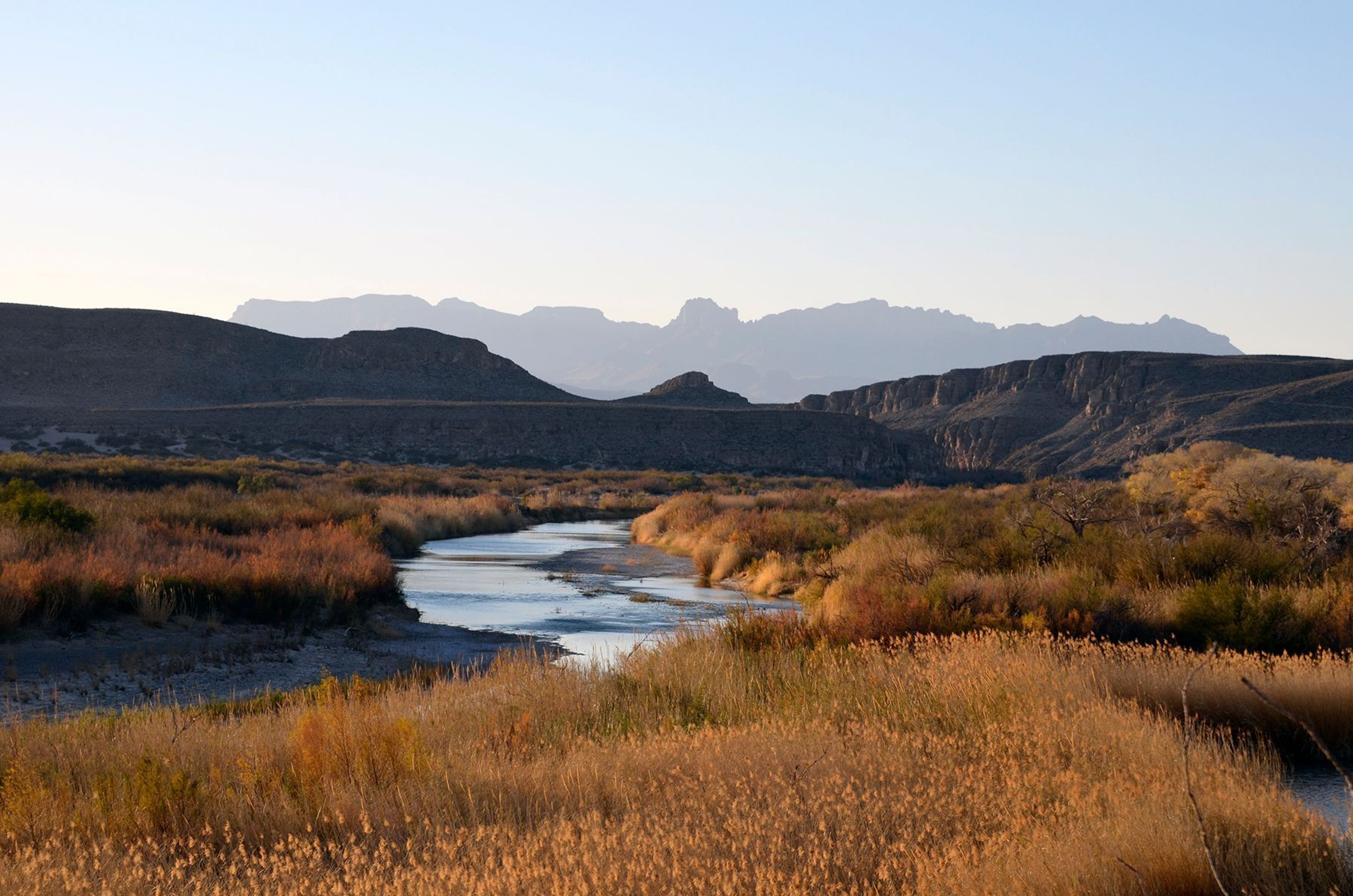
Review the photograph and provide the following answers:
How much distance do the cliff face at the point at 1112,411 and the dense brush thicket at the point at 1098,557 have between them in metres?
42.5

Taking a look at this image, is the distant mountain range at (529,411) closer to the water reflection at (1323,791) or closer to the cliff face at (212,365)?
the cliff face at (212,365)

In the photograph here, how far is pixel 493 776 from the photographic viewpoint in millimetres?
6863

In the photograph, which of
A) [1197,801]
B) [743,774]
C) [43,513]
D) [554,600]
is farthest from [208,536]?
[1197,801]

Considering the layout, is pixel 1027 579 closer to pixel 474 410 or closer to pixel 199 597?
pixel 199 597

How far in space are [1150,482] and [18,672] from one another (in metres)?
25.0

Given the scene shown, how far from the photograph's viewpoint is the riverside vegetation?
541 centimetres

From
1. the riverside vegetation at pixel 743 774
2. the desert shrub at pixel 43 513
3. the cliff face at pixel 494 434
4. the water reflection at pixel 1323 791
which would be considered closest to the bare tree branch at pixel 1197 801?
the riverside vegetation at pixel 743 774

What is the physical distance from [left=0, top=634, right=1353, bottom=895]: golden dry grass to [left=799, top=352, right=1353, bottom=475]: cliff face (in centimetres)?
6373

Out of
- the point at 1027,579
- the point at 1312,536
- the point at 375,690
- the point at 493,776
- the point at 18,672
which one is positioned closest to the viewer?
the point at 493,776

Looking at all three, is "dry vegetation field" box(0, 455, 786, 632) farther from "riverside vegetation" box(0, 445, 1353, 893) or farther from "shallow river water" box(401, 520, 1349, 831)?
"riverside vegetation" box(0, 445, 1353, 893)

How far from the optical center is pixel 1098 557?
18281 millimetres

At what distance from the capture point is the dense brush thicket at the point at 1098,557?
13.8 m

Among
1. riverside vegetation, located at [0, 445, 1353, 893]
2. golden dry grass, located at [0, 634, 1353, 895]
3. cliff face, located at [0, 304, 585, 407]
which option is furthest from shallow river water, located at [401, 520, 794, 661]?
cliff face, located at [0, 304, 585, 407]

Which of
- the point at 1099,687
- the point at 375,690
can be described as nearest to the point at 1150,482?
the point at 1099,687
